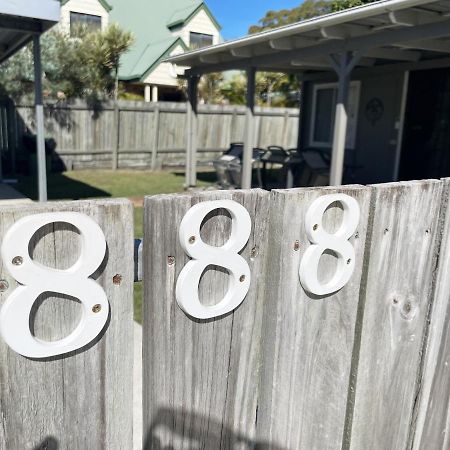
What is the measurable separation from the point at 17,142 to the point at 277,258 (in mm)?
13556

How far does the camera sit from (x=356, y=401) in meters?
1.43

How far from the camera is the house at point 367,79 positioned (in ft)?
19.3

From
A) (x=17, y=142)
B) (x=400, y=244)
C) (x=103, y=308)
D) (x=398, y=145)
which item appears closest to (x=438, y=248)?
(x=400, y=244)

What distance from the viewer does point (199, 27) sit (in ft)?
75.3

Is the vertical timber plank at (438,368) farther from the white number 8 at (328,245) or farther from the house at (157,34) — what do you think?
the house at (157,34)

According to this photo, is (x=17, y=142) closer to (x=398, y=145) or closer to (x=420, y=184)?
(x=398, y=145)

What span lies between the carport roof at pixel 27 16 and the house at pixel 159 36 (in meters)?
14.8

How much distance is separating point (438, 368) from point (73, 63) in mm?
16859

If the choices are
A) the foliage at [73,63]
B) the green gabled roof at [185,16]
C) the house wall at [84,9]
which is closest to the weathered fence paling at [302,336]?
the foliage at [73,63]

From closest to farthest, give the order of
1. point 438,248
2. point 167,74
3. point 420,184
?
point 420,184 < point 438,248 < point 167,74

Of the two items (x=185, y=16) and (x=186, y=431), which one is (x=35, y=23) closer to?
(x=186, y=431)

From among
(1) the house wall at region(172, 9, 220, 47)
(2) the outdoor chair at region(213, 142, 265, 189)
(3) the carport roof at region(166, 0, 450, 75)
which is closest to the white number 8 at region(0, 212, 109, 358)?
(3) the carport roof at region(166, 0, 450, 75)

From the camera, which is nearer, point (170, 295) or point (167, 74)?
point (170, 295)

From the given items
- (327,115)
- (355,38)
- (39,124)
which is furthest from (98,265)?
(327,115)
